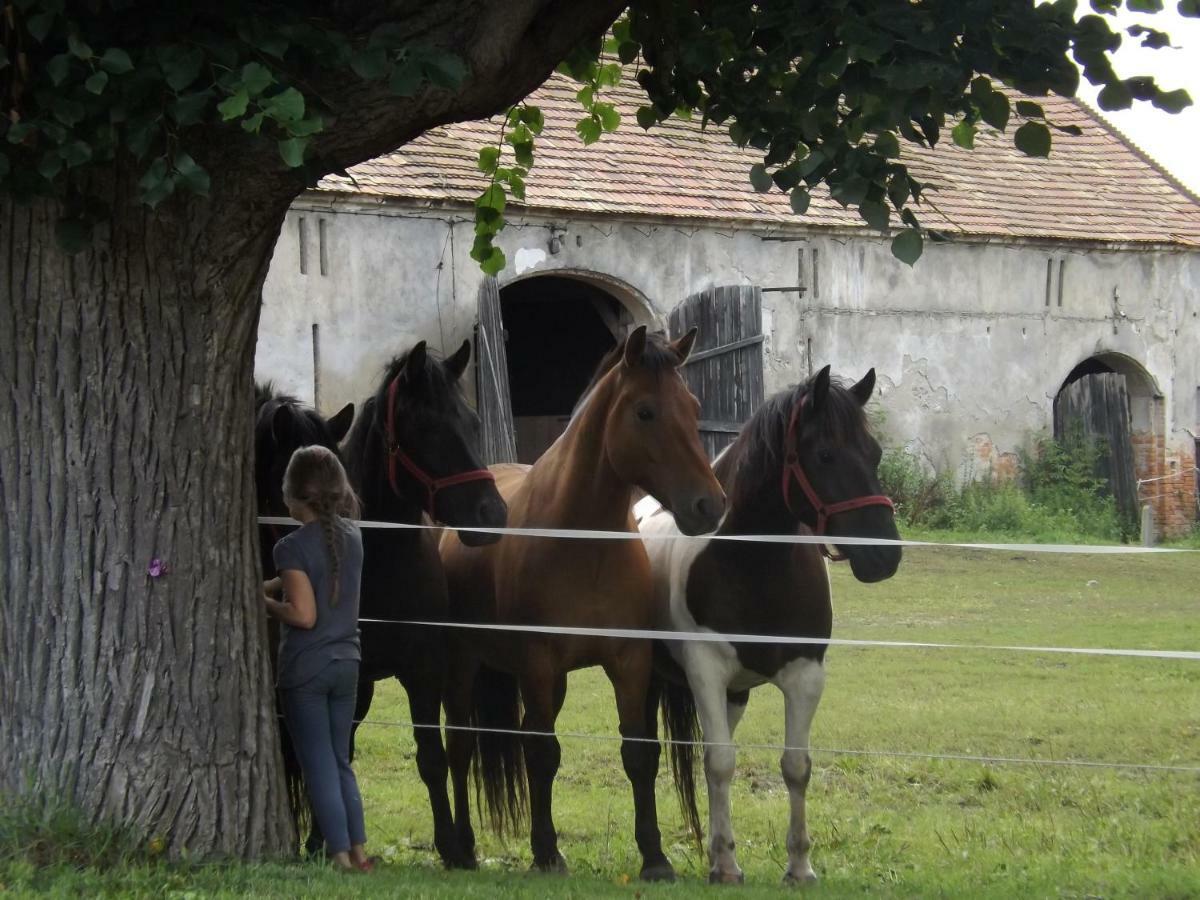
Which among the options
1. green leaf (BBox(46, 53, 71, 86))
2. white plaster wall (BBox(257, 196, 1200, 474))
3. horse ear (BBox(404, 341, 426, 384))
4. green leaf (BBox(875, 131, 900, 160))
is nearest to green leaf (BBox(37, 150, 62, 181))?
green leaf (BBox(46, 53, 71, 86))

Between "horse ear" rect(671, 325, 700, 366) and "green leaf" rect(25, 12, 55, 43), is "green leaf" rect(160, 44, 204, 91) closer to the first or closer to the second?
"green leaf" rect(25, 12, 55, 43)

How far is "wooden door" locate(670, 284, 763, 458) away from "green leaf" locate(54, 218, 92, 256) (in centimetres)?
1073

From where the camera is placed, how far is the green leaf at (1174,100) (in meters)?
4.64

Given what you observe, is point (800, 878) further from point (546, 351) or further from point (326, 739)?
Answer: point (546, 351)

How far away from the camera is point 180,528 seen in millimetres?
4801

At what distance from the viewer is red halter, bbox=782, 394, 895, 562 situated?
569 centimetres

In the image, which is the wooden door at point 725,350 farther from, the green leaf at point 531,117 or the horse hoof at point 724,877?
the horse hoof at point 724,877

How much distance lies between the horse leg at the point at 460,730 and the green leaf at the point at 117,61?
2.94 meters

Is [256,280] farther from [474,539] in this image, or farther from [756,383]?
[756,383]

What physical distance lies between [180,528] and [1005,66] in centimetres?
290

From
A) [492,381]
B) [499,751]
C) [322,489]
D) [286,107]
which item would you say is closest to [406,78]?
[286,107]

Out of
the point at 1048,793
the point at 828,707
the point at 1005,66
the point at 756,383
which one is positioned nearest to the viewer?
the point at 1005,66

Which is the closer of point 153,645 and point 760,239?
point 153,645

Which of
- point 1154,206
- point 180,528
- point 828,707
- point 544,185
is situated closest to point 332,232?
point 544,185
